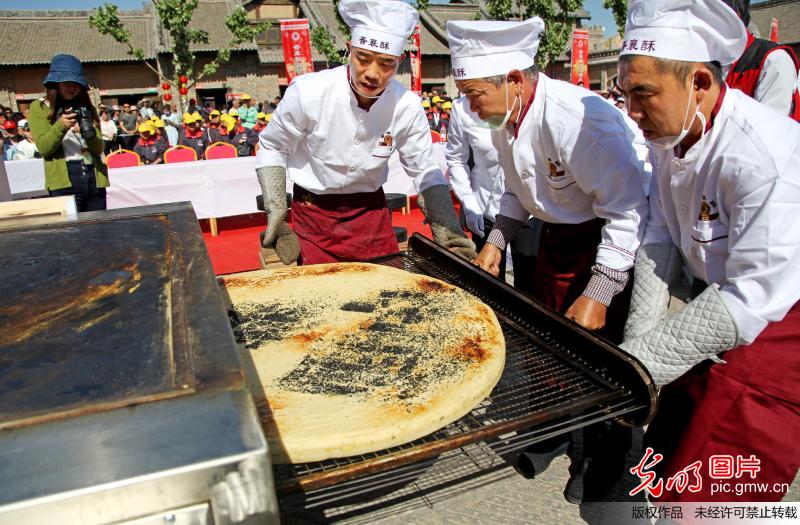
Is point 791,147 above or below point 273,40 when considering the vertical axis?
below

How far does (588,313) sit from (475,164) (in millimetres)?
2284

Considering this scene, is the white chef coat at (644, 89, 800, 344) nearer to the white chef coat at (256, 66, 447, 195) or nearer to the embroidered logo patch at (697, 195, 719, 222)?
the embroidered logo patch at (697, 195, 719, 222)

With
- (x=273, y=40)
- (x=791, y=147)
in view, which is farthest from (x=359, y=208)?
(x=273, y=40)

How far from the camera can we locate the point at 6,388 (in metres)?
0.87

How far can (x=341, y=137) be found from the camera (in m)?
2.96

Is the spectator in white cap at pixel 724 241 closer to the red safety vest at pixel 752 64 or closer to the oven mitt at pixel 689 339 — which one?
the oven mitt at pixel 689 339

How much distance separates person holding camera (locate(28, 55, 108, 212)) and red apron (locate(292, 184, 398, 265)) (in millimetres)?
2085

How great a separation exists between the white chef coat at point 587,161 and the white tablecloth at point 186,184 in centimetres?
534

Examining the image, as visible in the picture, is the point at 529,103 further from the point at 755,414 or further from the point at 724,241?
the point at 755,414

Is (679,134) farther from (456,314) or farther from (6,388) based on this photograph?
(6,388)

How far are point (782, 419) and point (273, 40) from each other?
33711 mm

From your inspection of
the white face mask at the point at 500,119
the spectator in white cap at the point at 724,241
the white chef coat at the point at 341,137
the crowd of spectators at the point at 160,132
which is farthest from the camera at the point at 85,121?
the spectator in white cap at the point at 724,241

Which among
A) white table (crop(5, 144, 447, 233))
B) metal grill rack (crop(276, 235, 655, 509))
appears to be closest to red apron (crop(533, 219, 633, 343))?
metal grill rack (crop(276, 235, 655, 509))

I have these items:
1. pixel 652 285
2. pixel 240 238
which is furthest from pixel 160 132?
pixel 652 285
